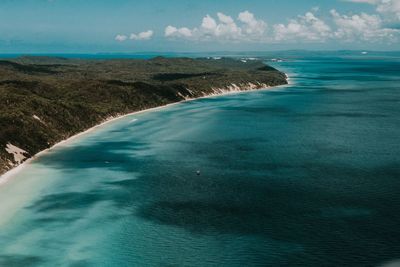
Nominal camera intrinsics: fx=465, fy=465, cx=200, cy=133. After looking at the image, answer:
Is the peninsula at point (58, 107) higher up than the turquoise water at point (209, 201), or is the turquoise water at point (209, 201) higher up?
the peninsula at point (58, 107)

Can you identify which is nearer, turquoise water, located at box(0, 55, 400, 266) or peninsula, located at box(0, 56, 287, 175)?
turquoise water, located at box(0, 55, 400, 266)

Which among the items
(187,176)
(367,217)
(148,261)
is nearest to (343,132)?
(187,176)

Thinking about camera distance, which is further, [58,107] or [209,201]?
[58,107]

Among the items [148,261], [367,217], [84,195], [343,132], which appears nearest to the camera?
[148,261]

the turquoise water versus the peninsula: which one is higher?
the peninsula

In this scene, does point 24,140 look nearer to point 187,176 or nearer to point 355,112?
point 187,176

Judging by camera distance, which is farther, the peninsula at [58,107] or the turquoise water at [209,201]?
the peninsula at [58,107]

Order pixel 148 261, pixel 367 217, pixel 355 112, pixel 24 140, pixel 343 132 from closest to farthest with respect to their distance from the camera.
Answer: pixel 148 261 → pixel 367 217 → pixel 24 140 → pixel 343 132 → pixel 355 112

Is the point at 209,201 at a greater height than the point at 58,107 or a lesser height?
lesser
